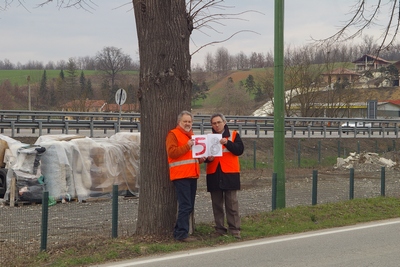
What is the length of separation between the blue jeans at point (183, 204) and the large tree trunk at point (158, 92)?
10.3 inches

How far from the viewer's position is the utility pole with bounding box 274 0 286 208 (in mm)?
11836

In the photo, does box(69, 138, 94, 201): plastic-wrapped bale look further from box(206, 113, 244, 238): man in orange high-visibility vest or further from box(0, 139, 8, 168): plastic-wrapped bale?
box(206, 113, 244, 238): man in orange high-visibility vest

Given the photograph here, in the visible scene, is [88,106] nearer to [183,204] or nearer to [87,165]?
[87,165]

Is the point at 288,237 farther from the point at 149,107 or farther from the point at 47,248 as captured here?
the point at 47,248

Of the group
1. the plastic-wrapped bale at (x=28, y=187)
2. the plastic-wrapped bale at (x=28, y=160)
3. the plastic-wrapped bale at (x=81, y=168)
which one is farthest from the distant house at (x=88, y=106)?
the plastic-wrapped bale at (x=28, y=187)

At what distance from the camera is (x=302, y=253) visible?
27.5 feet

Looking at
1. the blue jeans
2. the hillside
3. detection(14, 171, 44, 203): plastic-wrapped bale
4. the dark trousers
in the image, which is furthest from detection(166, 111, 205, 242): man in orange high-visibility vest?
the hillside

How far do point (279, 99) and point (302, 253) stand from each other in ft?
14.0

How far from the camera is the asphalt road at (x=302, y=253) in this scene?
7.72m

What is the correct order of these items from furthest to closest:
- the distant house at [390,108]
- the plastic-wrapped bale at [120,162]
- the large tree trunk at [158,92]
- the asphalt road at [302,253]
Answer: the distant house at [390,108] < the plastic-wrapped bale at [120,162] < the large tree trunk at [158,92] < the asphalt road at [302,253]

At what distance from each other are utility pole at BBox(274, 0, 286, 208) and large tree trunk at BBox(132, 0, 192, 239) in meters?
3.29

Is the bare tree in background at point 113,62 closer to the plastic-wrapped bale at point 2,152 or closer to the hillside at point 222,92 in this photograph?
the hillside at point 222,92

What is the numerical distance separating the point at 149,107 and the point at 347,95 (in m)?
43.2

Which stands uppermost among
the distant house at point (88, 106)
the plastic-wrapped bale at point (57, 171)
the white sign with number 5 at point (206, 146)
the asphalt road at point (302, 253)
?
the distant house at point (88, 106)
